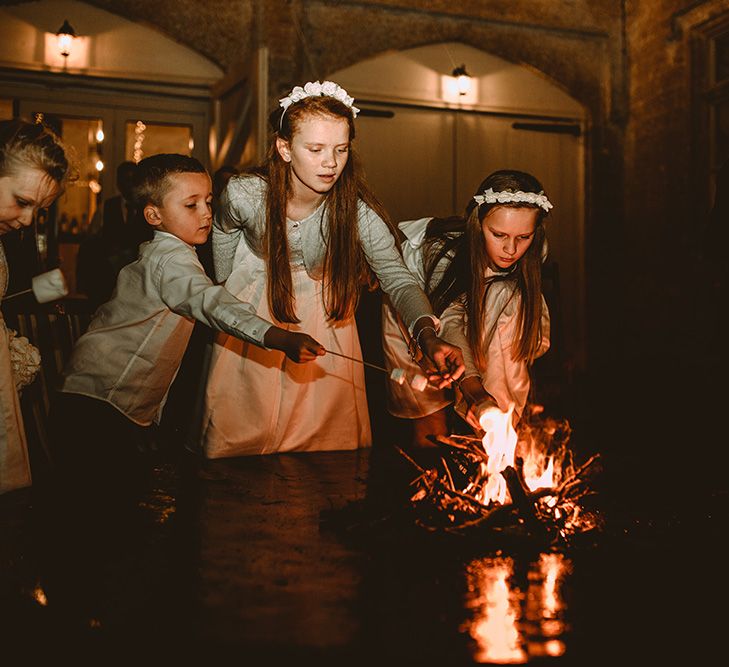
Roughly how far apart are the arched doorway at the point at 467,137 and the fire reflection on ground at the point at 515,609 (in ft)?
20.7

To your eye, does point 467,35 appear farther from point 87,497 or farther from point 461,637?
point 461,637

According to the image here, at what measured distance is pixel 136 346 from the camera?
3.43 metres

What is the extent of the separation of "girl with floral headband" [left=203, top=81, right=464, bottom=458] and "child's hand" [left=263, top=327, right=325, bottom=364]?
0.36 metres

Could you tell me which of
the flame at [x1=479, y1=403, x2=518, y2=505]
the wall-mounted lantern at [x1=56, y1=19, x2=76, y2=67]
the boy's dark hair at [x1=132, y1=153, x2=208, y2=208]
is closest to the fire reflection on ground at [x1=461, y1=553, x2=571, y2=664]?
the flame at [x1=479, y1=403, x2=518, y2=505]

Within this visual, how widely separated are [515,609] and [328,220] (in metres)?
2.11

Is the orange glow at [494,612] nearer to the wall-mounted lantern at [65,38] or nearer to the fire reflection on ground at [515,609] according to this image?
the fire reflection on ground at [515,609]

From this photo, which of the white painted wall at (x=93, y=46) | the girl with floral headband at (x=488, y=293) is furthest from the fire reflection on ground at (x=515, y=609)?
the white painted wall at (x=93, y=46)

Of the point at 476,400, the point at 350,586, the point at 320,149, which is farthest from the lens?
the point at 320,149

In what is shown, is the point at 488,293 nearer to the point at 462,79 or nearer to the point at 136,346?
the point at 136,346

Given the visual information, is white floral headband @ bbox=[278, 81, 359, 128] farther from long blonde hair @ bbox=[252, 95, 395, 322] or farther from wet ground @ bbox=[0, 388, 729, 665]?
wet ground @ bbox=[0, 388, 729, 665]

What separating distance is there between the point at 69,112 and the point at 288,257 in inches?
218

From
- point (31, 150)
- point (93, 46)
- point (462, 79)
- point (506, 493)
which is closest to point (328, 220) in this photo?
point (31, 150)

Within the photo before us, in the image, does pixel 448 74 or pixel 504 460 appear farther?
pixel 448 74

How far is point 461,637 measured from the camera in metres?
1.71
